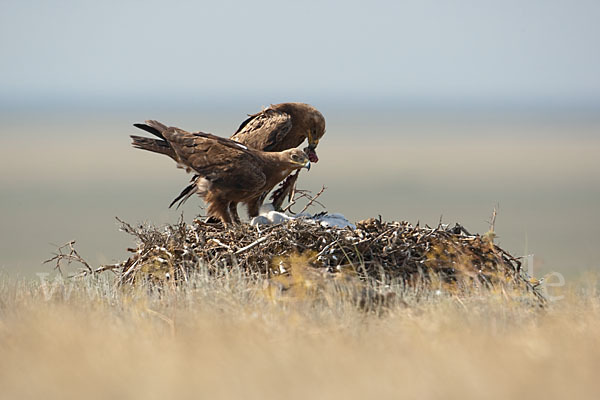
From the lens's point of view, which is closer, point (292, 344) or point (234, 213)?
point (292, 344)

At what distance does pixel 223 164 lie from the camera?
9195mm

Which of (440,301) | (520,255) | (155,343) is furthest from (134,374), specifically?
(520,255)

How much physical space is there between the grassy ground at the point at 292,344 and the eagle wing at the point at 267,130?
2.41 metres

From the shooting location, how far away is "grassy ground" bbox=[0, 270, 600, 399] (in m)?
5.18

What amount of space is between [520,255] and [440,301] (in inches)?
70.0

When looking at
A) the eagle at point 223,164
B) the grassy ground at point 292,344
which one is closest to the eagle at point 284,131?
the eagle at point 223,164

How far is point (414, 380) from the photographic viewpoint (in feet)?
17.0

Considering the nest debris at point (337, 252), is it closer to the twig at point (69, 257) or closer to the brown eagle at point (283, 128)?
the twig at point (69, 257)

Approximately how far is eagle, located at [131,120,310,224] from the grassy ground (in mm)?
1209

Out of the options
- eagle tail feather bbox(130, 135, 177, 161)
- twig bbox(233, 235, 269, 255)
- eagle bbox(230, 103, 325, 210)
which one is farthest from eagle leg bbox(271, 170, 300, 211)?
twig bbox(233, 235, 269, 255)

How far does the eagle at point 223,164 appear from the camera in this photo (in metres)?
9.12

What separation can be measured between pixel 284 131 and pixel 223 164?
51.8 inches

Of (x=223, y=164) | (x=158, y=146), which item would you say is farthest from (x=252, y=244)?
(x=158, y=146)

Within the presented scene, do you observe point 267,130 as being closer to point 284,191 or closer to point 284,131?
point 284,131
